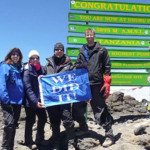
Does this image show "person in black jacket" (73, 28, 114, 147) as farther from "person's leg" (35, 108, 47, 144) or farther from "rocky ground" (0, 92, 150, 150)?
"person's leg" (35, 108, 47, 144)

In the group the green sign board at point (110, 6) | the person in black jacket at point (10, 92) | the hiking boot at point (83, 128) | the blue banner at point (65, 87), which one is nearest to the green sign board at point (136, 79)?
the green sign board at point (110, 6)

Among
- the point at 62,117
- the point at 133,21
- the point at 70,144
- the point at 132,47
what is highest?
the point at 133,21

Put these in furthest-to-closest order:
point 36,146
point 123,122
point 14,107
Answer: point 123,122, point 36,146, point 14,107

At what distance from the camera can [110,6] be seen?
1558cm

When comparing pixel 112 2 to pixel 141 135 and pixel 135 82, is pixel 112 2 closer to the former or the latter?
pixel 135 82

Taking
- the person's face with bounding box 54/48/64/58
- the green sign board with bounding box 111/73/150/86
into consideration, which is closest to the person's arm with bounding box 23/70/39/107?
the person's face with bounding box 54/48/64/58

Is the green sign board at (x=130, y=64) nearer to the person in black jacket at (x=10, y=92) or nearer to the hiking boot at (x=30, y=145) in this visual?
the hiking boot at (x=30, y=145)

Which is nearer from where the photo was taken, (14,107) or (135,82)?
(14,107)

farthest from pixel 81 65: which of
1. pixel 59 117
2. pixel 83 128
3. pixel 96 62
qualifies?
pixel 83 128

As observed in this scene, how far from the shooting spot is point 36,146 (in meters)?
10.8

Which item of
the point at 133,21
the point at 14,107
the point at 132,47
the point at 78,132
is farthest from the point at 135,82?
the point at 14,107

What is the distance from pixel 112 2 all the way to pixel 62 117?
666cm

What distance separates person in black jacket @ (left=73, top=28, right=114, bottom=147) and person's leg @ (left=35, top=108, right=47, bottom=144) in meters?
1.30

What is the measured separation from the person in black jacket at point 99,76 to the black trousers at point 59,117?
2.15 feet
